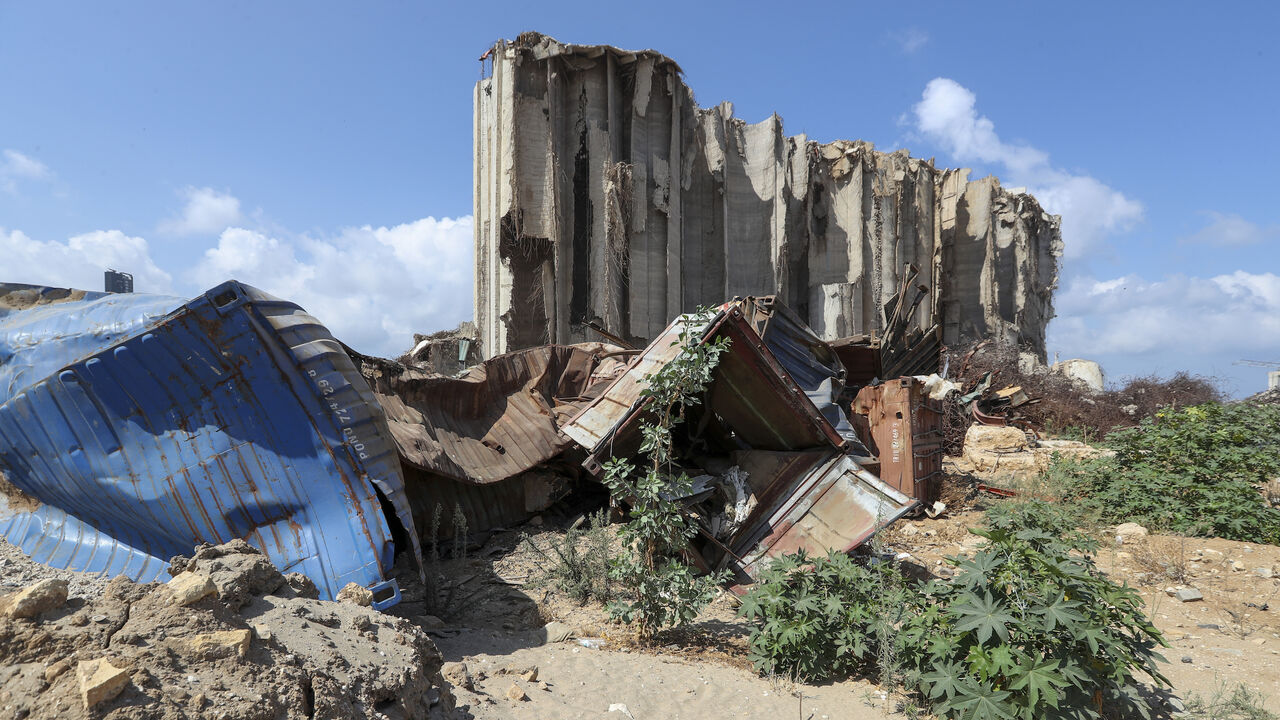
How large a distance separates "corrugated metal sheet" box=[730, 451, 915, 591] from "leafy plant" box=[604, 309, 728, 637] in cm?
81

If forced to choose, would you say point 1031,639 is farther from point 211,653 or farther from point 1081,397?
point 1081,397

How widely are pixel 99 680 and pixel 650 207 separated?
13520mm

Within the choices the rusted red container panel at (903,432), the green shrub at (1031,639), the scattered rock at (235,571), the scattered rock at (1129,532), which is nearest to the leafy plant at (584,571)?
the green shrub at (1031,639)

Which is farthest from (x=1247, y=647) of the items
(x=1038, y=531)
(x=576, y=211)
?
(x=576, y=211)

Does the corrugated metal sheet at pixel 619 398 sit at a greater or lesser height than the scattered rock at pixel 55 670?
greater

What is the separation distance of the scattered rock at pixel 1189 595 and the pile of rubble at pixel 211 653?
5.77 m

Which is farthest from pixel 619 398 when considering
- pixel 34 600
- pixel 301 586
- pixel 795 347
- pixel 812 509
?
pixel 34 600

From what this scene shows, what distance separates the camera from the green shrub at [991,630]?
9.55 feet

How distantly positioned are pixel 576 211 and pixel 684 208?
3.35m

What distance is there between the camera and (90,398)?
3.86m

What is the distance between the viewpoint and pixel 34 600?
2.13 meters

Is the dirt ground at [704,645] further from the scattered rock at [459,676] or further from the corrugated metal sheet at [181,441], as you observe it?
the corrugated metal sheet at [181,441]

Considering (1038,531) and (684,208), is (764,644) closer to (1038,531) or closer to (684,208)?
(1038,531)

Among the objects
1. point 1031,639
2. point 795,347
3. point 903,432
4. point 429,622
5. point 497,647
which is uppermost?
point 795,347
